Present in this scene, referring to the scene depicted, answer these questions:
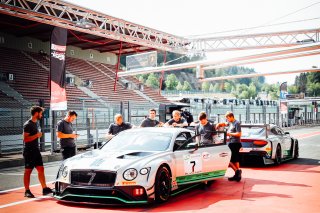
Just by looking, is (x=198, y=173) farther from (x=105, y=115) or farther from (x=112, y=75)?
(x=112, y=75)

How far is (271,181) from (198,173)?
7.69 feet

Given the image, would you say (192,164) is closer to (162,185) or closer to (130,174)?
(162,185)

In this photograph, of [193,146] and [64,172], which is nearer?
[64,172]

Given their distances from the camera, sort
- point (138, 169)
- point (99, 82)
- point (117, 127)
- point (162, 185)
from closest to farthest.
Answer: point (138, 169)
point (162, 185)
point (117, 127)
point (99, 82)

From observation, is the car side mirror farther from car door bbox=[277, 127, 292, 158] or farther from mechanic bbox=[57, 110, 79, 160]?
car door bbox=[277, 127, 292, 158]

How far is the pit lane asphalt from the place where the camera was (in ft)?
20.2

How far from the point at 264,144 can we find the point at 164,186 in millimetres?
5549

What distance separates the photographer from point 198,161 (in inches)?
293

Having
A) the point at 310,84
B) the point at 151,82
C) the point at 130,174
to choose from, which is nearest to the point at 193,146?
the point at 130,174

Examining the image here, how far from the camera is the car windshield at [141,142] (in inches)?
Answer: 279

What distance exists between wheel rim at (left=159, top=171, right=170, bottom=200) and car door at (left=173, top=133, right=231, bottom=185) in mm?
409

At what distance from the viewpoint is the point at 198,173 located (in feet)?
24.4

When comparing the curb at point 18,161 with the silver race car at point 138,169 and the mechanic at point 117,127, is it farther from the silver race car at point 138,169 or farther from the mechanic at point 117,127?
the silver race car at point 138,169


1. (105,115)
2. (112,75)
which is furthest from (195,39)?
(112,75)
